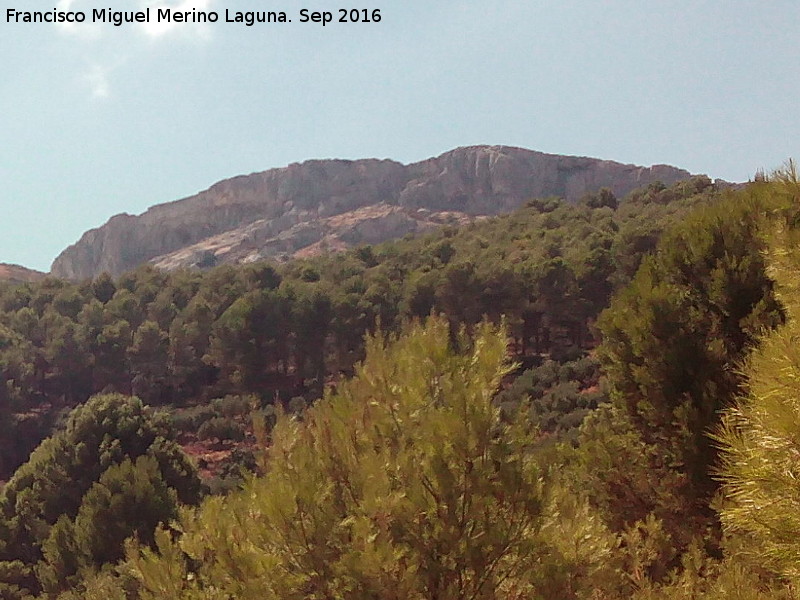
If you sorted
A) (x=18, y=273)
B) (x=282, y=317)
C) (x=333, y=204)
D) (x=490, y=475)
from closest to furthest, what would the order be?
(x=490, y=475) < (x=282, y=317) < (x=18, y=273) < (x=333, y=204)

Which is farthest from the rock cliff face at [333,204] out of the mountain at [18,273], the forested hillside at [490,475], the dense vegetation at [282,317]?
the forested hillside at [490,475]

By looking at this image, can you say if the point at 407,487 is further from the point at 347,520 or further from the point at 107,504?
the point at 107,504

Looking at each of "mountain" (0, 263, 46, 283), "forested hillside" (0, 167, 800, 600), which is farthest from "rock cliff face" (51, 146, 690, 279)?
"forested hillside" (0, 167, 800, 600)

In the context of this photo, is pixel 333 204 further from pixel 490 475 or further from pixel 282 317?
pixel 490 475

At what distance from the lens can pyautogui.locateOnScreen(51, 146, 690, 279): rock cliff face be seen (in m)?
82.4

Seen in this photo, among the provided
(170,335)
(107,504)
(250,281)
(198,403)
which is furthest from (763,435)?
(250,281)

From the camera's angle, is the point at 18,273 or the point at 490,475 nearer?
the point at 490,475

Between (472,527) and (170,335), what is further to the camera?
(170,335)

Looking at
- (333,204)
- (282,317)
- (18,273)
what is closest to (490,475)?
(282,317)

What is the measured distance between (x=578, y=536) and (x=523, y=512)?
0.38 metres

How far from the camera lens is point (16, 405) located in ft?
91.0

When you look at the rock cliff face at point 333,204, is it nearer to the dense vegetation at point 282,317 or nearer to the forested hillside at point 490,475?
the dense vegetation at point 282,317

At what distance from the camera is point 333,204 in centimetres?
9162

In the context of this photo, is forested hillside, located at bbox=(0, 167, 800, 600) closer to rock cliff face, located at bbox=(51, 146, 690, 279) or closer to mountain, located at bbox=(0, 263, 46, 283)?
rock cliff face, located at bbox=(51, 146, 690, 279)
